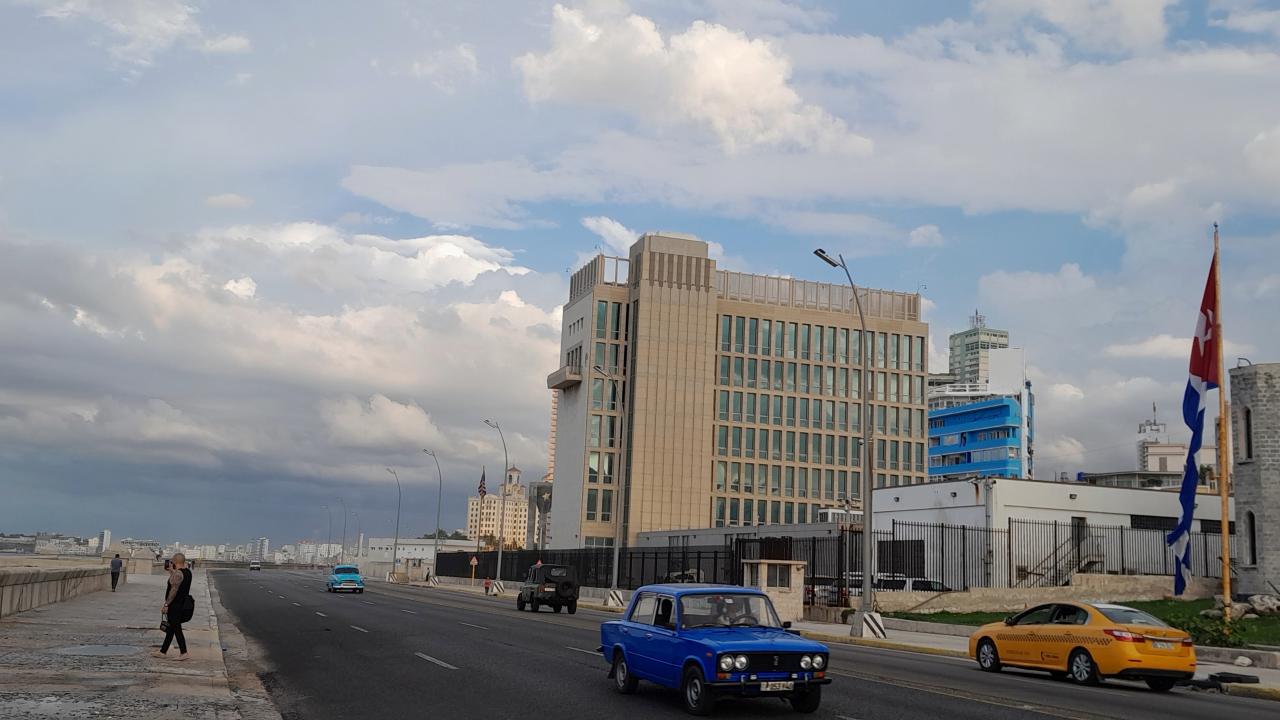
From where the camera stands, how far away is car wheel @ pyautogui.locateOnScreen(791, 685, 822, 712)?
1197 centimetres

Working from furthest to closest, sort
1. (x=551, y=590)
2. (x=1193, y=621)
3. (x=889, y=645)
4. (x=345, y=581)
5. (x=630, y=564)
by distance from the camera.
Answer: (x=630, y=564) < (x=345, y=581) < (x=551, y=590) < (x=1193, y=621) < (x=889, y=645)

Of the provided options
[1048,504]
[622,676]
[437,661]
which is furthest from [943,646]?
[1048,504]

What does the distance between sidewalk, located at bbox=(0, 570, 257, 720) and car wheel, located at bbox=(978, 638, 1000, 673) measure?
43.5 feet

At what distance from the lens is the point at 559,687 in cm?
1439

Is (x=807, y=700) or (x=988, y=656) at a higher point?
(x=807, y=700)

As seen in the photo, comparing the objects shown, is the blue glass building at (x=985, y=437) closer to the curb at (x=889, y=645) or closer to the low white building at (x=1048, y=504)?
the low white building at (x=1048, y=504)

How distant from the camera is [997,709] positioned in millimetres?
13086

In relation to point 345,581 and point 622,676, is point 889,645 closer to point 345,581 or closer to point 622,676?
point 622,676

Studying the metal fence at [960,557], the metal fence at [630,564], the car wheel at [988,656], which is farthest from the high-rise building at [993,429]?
the car wheel at [988,656]

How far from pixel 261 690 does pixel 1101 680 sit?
45.3 ft

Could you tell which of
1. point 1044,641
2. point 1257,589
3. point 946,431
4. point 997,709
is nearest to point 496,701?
point 997,709

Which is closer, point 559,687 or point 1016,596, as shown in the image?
point 559,687

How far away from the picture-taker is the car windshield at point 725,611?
1259 centimetres

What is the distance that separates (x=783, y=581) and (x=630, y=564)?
18.8 m
